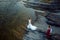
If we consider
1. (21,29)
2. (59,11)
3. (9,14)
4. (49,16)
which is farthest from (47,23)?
(9,14)

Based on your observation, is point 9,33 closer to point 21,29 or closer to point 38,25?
point 21,29

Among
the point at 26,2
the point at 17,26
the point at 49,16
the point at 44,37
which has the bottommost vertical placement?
the point at 44,37

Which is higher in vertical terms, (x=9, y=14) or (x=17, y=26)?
(x=9, y=14)

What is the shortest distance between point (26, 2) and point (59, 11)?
15.6 inches

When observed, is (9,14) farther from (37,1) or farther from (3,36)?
(37,1)

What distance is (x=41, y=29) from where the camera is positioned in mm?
1855

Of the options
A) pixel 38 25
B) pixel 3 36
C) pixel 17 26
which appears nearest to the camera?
pixel 3 36

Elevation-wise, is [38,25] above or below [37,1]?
below

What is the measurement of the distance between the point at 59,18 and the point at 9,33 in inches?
23.6

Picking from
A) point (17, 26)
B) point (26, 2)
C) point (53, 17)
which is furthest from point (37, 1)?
point (17, 26)

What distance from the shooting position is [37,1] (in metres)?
1.85

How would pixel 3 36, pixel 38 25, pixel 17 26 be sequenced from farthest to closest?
pixel 38 25 → pixel 17 26 → pixel 3 36

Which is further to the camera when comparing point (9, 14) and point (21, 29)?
point (21, 29)

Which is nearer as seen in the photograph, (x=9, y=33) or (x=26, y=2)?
(x=9, y=33)
